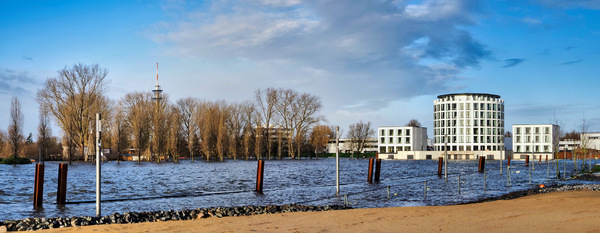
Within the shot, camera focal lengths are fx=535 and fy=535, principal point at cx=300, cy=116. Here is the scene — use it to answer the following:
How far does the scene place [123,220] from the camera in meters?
16.6

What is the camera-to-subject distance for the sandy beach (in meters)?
13.6

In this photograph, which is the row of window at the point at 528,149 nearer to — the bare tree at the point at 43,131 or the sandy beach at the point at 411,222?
the bare tree at the point at 43,131

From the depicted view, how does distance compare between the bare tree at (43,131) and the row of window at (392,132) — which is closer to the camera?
the bare tree at (43,131)

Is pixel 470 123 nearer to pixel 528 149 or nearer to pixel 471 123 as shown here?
pixel 471 123

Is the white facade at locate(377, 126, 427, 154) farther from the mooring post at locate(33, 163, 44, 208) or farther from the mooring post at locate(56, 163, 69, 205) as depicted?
the mooring post at locate(33, 163, 44, 208)

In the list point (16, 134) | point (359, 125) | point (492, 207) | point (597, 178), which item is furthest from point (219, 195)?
point (359, 125)

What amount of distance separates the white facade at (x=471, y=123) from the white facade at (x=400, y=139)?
7.26 m

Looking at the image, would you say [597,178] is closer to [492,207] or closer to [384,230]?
[492,207]

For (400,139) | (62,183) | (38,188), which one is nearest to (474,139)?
(400,139)

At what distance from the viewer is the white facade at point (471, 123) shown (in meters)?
179

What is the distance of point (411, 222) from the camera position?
15070 mm

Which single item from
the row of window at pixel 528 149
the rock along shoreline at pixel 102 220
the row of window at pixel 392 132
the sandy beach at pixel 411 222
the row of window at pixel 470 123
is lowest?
the rock along shoreline at pixel 102 220

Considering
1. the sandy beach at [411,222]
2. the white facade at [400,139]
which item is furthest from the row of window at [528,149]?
the sandy beach at [411,222]

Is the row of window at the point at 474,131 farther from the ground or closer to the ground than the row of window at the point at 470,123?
closer to the ground
